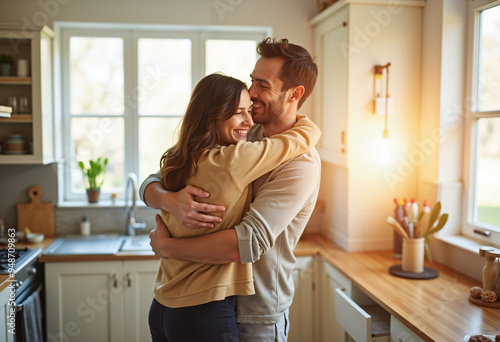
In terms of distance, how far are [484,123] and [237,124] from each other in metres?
1.65

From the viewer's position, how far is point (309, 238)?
3.45m

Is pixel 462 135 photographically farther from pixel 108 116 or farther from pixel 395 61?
pixel 108 116

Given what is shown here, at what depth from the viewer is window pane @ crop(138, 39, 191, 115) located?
140 inches

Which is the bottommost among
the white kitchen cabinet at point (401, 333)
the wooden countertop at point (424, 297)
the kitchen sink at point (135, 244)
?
the white kitchen cabinet at point (401, 333)

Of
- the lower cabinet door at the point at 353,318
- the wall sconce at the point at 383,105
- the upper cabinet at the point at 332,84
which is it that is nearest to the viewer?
the lower cabinet door at the point at 353,318

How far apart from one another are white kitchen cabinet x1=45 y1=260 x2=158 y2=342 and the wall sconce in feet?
4.98

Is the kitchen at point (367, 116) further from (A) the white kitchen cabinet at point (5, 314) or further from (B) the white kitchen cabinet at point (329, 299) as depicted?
(A) the white kitchen cabinet at point (5, 314)

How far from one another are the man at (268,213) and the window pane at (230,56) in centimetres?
179

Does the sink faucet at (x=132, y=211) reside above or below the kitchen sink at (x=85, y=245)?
above

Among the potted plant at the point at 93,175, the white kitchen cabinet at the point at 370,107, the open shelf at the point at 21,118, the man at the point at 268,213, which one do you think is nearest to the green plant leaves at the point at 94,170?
the potted plant at the point at 93,175

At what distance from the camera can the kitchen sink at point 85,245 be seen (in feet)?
9.91

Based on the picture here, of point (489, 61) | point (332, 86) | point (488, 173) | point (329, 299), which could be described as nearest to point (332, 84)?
point (332, 86)

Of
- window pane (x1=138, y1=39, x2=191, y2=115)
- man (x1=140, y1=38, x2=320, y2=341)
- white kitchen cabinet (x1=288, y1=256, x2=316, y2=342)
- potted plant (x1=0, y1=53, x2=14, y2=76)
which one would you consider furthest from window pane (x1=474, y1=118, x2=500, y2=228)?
potted plant (x1=0, y1=53, x2=14, y2=76)

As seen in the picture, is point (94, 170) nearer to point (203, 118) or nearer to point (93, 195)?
point (93, 195)
